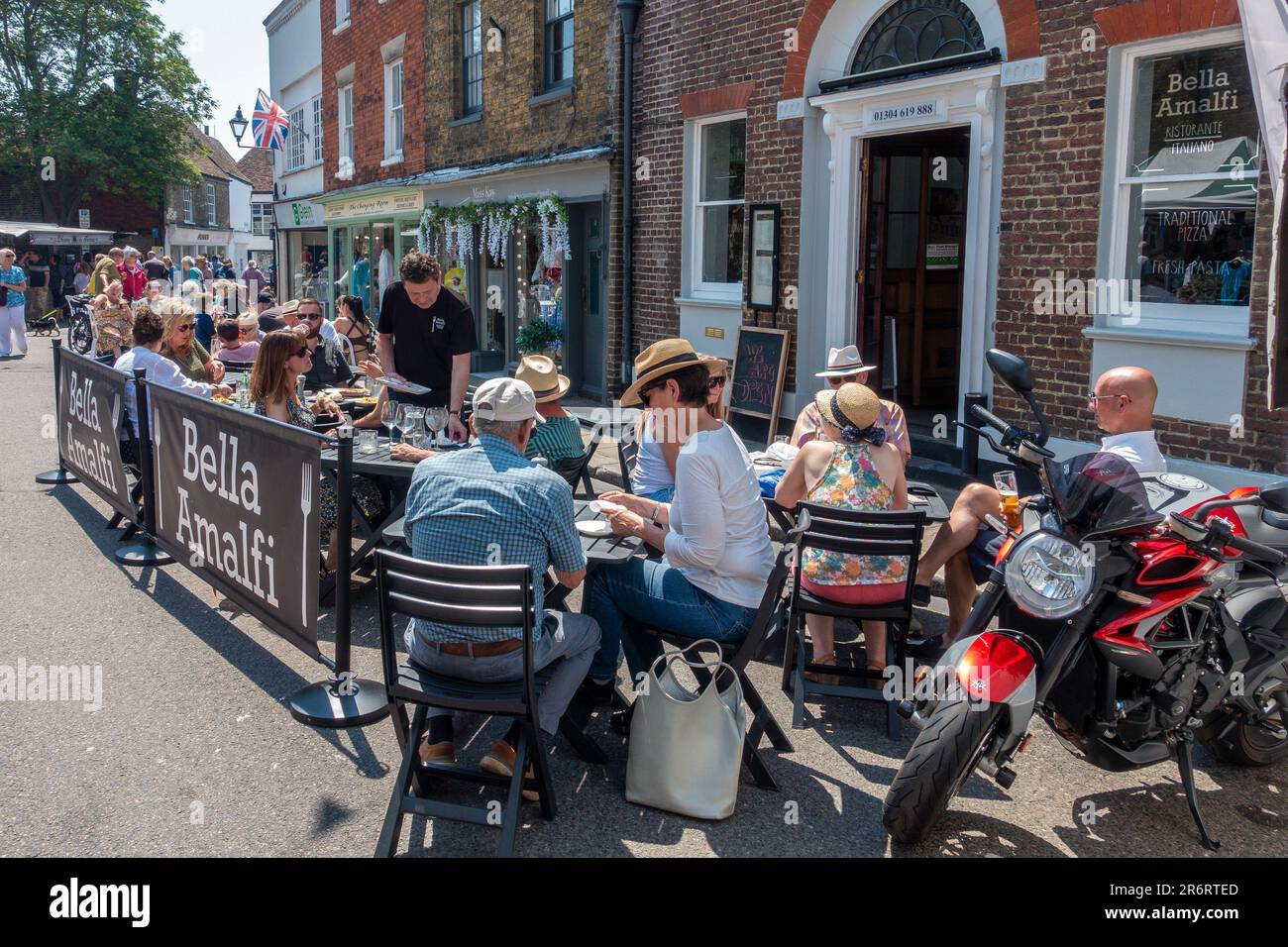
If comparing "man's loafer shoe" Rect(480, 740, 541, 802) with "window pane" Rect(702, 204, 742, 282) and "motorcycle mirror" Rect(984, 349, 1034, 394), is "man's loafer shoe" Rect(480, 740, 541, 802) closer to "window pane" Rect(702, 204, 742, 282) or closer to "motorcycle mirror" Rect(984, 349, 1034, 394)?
"motorcycle mirror" Rect(984, 349, 1034, 394)

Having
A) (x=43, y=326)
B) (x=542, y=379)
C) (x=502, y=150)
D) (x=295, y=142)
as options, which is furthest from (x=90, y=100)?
(x=542, y=379)

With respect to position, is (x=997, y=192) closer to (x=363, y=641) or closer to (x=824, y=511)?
(x=824, y=511)

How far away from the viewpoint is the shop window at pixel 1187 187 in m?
7.43

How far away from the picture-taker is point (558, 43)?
1517cm

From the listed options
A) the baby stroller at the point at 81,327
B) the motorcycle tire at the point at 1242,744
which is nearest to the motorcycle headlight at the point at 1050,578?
the motorcycle tire at the point at 1242,744

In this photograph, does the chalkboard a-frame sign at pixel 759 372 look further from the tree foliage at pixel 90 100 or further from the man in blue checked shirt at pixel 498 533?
the tree foliage at pixel 90 100

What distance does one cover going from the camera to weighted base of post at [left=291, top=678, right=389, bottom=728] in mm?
4773

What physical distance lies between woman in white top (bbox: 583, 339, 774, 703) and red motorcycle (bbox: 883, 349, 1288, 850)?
0.80 meters

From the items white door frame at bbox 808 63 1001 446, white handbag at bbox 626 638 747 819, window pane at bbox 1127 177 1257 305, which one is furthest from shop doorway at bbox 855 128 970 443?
white handbag at bbox 626 638 747 819

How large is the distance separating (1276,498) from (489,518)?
2533 millimetres

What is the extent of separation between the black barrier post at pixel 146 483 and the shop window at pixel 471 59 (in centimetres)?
1190

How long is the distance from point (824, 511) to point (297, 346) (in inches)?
130

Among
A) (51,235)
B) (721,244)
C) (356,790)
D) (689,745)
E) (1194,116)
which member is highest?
(51,235)

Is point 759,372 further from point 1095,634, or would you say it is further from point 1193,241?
point 1095,634
